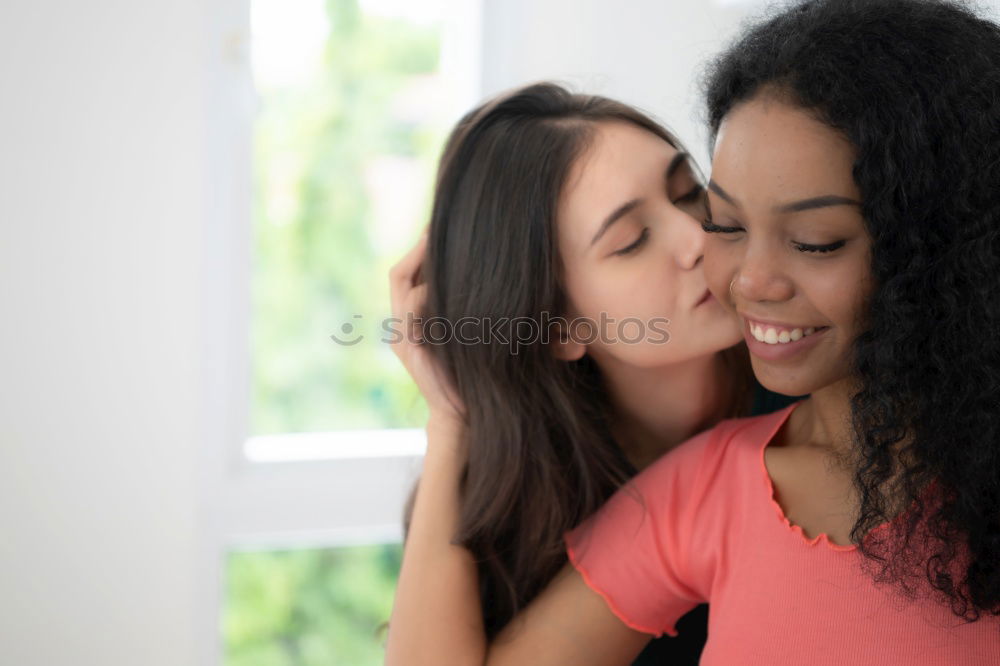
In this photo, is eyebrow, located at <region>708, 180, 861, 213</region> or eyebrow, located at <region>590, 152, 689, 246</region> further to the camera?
eyebrow, located at <region>590, 152, 689, 246</region>

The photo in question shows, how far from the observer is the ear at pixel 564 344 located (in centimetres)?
138

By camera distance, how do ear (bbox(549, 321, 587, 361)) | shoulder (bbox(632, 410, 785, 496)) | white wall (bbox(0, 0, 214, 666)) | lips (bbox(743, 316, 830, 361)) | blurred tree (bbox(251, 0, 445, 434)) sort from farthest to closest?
blurred tree (bbox(251, 0, 445, 434)), white wall (bbox(0, 0, 214, 666)), ear (bbox(549, 321, 587, 361)), shoulder (bbox(632, 410, 785, 496)), lips (bbox(743, 316, 830, 361))

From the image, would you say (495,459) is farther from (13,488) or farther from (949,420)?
(13,488)

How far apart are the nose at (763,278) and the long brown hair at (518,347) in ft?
1.30

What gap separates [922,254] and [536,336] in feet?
1.93

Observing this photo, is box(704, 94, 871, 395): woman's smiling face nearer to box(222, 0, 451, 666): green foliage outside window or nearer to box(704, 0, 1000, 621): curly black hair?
box(704, 0, 1000, 621): curly black hair

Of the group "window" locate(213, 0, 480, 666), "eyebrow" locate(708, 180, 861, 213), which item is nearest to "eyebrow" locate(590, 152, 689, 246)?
"eyebrow" locate(708, 180, 861, 213)

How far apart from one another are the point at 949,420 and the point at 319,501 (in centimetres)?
165

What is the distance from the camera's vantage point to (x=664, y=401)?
1438 mm

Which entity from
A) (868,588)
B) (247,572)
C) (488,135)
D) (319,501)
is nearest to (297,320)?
(319,501)

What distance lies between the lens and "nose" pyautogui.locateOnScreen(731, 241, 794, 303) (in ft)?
3.05

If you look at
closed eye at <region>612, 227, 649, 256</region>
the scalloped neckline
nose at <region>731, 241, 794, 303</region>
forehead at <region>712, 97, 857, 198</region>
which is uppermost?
forehead at <region>712, 97, 857, 198</region>

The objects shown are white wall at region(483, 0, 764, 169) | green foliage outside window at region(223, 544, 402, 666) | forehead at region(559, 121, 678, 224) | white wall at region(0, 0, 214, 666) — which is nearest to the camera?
forehead at region(559, 121, 678, 224)

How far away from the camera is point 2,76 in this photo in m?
1.96
